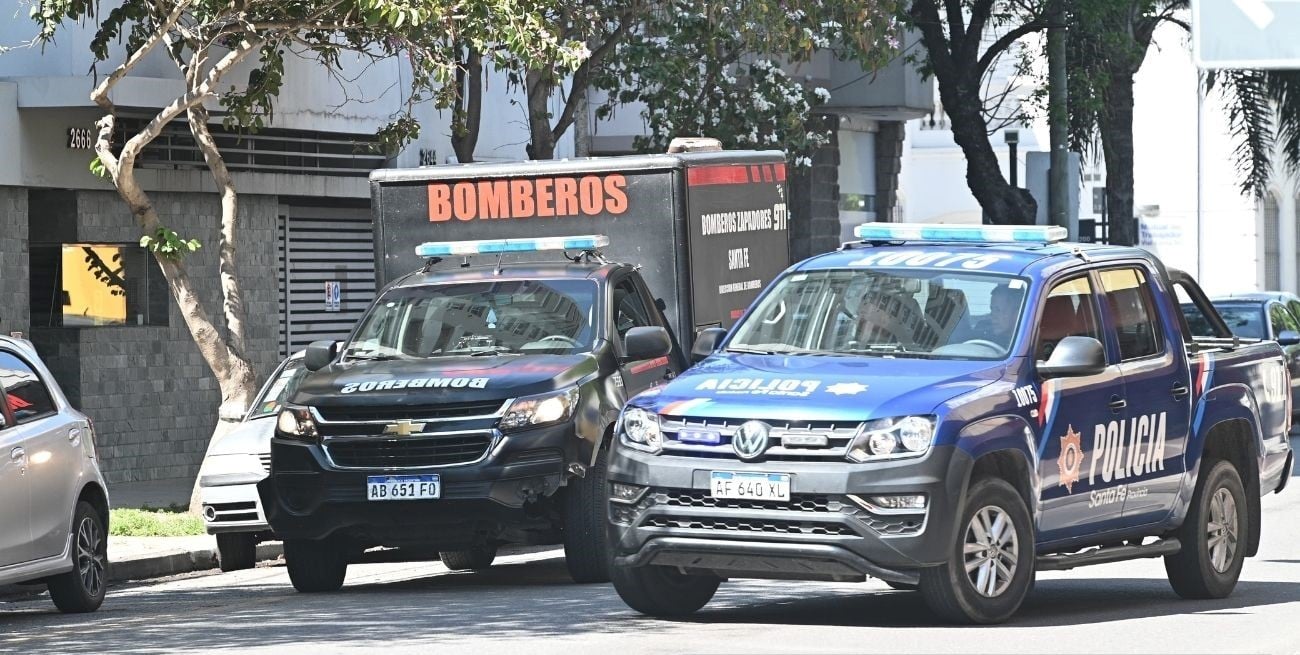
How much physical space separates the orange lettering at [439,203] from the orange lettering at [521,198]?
18.9 inches

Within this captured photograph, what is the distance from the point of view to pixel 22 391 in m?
12.4

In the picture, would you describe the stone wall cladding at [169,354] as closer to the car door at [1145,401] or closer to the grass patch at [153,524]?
the grass patch at [153,524]

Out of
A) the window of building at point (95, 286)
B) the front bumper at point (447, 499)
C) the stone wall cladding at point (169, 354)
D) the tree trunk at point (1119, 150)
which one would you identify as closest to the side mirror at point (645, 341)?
the front bumper at point (447, 499)

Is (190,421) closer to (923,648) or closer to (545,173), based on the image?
(545,173)

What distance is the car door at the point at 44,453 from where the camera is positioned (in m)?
12.0

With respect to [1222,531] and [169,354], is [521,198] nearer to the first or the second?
[1222,531]

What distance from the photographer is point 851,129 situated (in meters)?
37.2

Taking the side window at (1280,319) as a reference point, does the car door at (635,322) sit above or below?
above

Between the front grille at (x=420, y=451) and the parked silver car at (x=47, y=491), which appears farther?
the front grille at (x=420, y=451)

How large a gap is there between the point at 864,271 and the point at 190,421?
13.9 m

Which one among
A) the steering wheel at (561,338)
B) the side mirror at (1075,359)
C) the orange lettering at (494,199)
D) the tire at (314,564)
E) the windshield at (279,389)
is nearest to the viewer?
the side mirror at (1075,359)

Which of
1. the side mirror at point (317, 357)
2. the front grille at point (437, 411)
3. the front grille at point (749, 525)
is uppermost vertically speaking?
the side mirror at point (317, 357)

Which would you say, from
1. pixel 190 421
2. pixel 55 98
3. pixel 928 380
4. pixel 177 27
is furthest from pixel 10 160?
pixel 928 380

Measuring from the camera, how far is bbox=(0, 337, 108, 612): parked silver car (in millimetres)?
→ 11688
